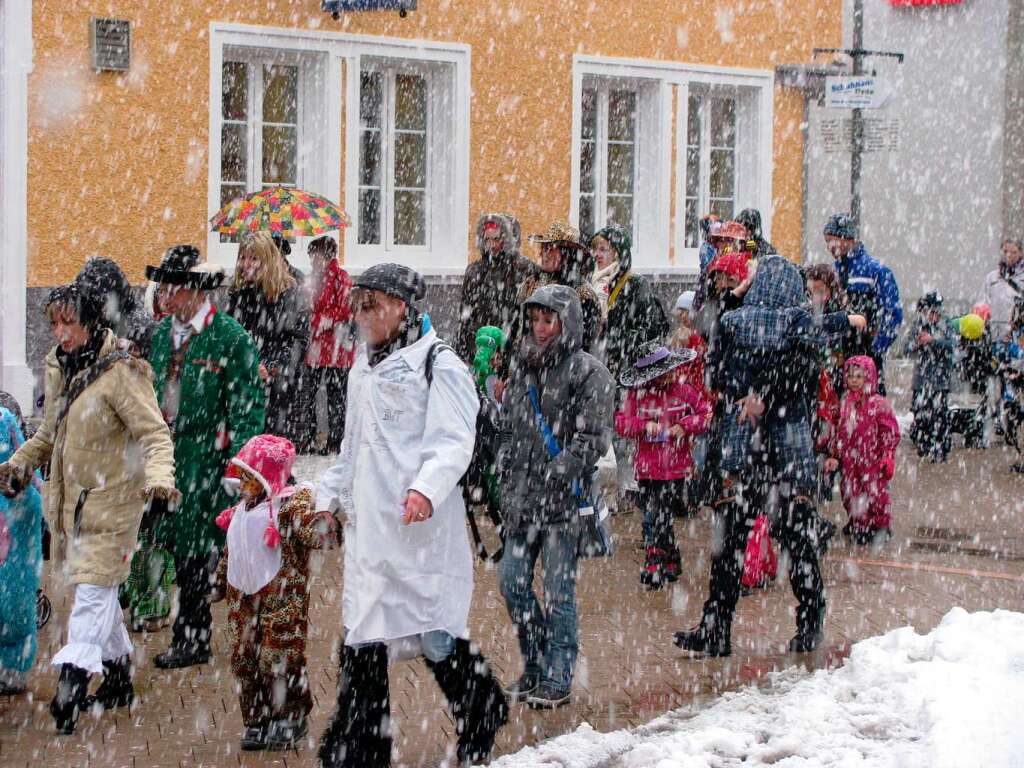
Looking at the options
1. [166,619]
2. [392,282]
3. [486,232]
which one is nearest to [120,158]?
[486,232]

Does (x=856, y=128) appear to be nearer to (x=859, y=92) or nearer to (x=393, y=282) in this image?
(x=859, y=92)

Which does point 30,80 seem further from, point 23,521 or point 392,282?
point 392,282

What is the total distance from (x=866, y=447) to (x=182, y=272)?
5218 mm

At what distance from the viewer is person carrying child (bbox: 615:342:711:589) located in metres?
9.26

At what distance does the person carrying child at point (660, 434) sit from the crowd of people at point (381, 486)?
2cm

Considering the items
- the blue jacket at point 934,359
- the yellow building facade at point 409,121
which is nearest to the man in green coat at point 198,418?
the yellow building facade at point 409,121

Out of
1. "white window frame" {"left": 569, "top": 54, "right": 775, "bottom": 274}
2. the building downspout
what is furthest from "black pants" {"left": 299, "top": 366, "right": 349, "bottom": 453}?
the building downspout

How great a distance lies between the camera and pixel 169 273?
23.7 feet

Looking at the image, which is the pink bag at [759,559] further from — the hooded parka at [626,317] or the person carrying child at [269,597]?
the person carrying child at [269,597]

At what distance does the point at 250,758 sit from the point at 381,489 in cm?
119

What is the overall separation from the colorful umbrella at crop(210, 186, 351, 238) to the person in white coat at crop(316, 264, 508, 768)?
6.82m

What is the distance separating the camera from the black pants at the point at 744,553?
7.49m

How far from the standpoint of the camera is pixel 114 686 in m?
6.66

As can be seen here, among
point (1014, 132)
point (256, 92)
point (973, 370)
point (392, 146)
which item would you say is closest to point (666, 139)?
point (392, 146)
